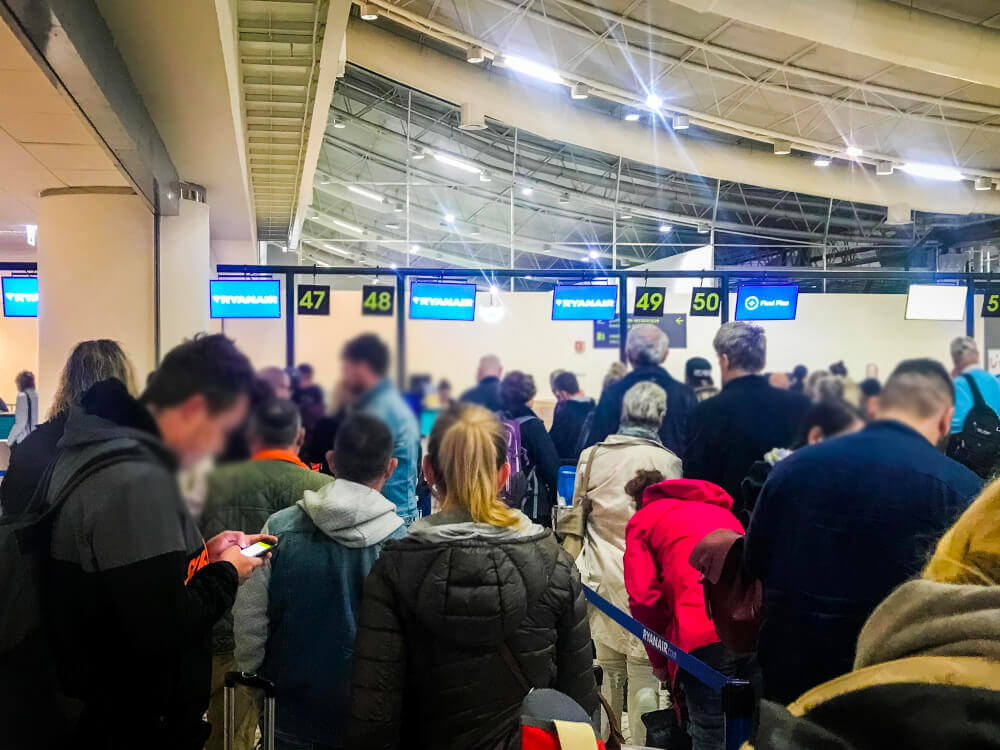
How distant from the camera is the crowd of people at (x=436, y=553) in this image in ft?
1.42

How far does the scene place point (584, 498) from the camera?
3.26 meters

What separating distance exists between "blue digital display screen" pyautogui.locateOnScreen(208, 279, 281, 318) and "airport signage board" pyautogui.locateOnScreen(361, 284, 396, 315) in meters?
0.06

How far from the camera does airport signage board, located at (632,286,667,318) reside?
29.3ft

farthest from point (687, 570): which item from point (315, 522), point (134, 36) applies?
point (134, 36)

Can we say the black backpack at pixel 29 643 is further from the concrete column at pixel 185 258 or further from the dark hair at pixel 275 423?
the dark hair at pixel 275 423

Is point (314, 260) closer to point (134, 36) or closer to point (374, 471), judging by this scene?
point (374, 471)

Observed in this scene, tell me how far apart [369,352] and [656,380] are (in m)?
1.58

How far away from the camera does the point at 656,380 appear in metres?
1.95

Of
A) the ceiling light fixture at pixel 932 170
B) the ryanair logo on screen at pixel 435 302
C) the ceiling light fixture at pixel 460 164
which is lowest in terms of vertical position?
the ryanair logo on screen at pixel 435 302

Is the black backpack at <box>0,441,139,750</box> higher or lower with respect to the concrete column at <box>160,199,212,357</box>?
lower

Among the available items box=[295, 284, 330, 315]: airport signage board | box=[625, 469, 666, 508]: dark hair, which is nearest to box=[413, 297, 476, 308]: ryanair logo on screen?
box=[295, 284, 330, 315]: airport signage board

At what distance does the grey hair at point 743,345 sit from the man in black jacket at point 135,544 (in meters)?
0.53

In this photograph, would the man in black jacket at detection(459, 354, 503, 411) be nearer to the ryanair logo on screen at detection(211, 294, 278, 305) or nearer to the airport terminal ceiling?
the ryanair logo on screen at detection(211, 294, 278, 305)

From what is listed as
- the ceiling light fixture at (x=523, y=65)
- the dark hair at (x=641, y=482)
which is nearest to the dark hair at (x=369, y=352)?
the dark hair at (x=641, y=482)
